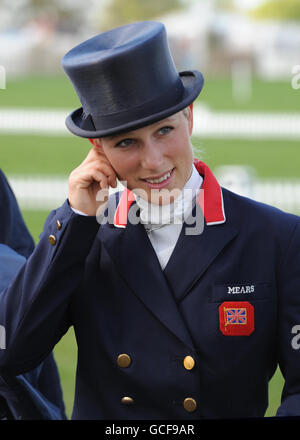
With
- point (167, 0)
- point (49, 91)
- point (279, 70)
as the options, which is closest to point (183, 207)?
point (49, 91)

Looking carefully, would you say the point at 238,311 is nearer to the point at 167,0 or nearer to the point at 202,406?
the point at 202,406

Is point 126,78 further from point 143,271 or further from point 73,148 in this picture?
point 73,148

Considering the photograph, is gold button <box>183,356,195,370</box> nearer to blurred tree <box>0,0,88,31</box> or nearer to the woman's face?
the woman's face

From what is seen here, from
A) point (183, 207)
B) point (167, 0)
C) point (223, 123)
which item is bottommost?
point (167, 0)

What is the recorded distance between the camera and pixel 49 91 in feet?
96.5

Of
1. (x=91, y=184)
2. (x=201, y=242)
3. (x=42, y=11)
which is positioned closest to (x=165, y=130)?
(x=91, y=184)

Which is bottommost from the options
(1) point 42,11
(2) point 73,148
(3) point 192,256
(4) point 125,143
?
(1) point 42,11

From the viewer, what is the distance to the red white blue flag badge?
2273 mm

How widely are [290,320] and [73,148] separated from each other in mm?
16160

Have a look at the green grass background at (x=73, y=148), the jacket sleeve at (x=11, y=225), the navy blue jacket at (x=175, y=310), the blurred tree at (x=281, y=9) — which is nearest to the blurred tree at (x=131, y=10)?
the blurred tree at (x=281, y=9)

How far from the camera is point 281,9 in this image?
53.2 meters

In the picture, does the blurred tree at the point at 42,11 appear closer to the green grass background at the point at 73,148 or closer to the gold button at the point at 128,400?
the green grass background at the point at 73,148

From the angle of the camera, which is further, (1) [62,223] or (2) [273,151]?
(2) [273,151]

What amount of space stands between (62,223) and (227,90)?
2866 centimetres
